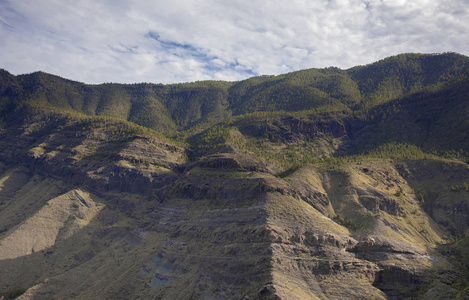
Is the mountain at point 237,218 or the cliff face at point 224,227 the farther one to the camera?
the mountain at point 237,218

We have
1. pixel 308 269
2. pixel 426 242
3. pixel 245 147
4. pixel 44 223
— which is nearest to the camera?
pixel 308 269

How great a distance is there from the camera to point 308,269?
93.6 meters

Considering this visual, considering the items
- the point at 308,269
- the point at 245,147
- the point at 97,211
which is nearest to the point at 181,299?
the point at 308,269

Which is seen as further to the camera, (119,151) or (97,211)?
(119,151)

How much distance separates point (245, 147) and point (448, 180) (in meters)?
99.2

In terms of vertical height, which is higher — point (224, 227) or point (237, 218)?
point (237, 218)

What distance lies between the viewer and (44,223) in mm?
140125

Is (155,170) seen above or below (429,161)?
below

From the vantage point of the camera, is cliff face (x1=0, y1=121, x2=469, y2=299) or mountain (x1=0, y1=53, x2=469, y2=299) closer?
Result: cliff face (x1=0, y1=121, x2=469, y2=299)

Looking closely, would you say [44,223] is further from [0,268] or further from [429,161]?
[429,161]

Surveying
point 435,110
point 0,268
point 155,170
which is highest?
point 435,110

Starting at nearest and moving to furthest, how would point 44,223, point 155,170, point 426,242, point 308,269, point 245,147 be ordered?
point 308,269
point 426,242
point 44,223
point 155,170
point 245,147

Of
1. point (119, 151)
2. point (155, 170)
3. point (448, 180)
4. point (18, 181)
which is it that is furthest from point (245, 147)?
point (18, 181)

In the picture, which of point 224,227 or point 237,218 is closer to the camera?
point 224,227
